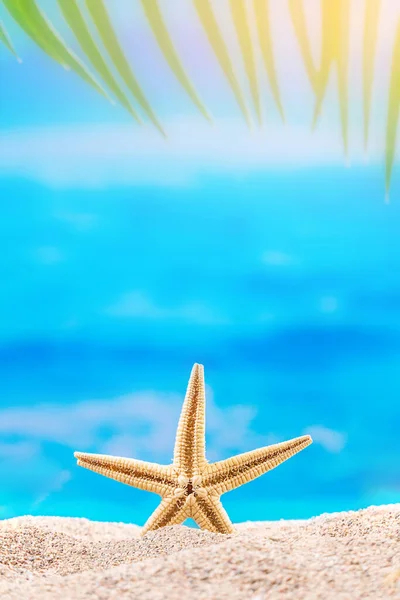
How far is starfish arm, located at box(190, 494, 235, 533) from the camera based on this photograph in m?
2.69

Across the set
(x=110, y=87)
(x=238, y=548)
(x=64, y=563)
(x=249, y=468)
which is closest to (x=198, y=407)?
(x=249, y=468)

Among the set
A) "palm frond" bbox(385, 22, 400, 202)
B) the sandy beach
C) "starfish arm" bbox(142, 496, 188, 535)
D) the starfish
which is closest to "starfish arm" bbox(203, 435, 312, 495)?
the starfish

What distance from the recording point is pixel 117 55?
0.70m

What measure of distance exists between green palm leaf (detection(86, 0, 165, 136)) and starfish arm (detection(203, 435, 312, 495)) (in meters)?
2.16

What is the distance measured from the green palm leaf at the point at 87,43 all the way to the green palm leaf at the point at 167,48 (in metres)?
0.07

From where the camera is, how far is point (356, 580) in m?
1.27

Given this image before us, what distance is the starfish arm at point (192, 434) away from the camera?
2.70m

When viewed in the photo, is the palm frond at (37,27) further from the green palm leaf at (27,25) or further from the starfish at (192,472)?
the starfish at (192,472)

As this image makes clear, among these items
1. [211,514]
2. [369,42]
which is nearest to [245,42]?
[369,42]

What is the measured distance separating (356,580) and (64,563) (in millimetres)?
1196

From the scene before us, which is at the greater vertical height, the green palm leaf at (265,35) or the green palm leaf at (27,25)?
the green palm leaf at (27,25)

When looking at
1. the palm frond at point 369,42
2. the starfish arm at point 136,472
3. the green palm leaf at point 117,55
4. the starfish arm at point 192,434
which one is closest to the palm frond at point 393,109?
the palm frond at point 369,42

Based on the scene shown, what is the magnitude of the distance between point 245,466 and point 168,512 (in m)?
0.38

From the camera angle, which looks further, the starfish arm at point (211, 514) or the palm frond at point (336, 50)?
the starfish arm at point (211, 514)
